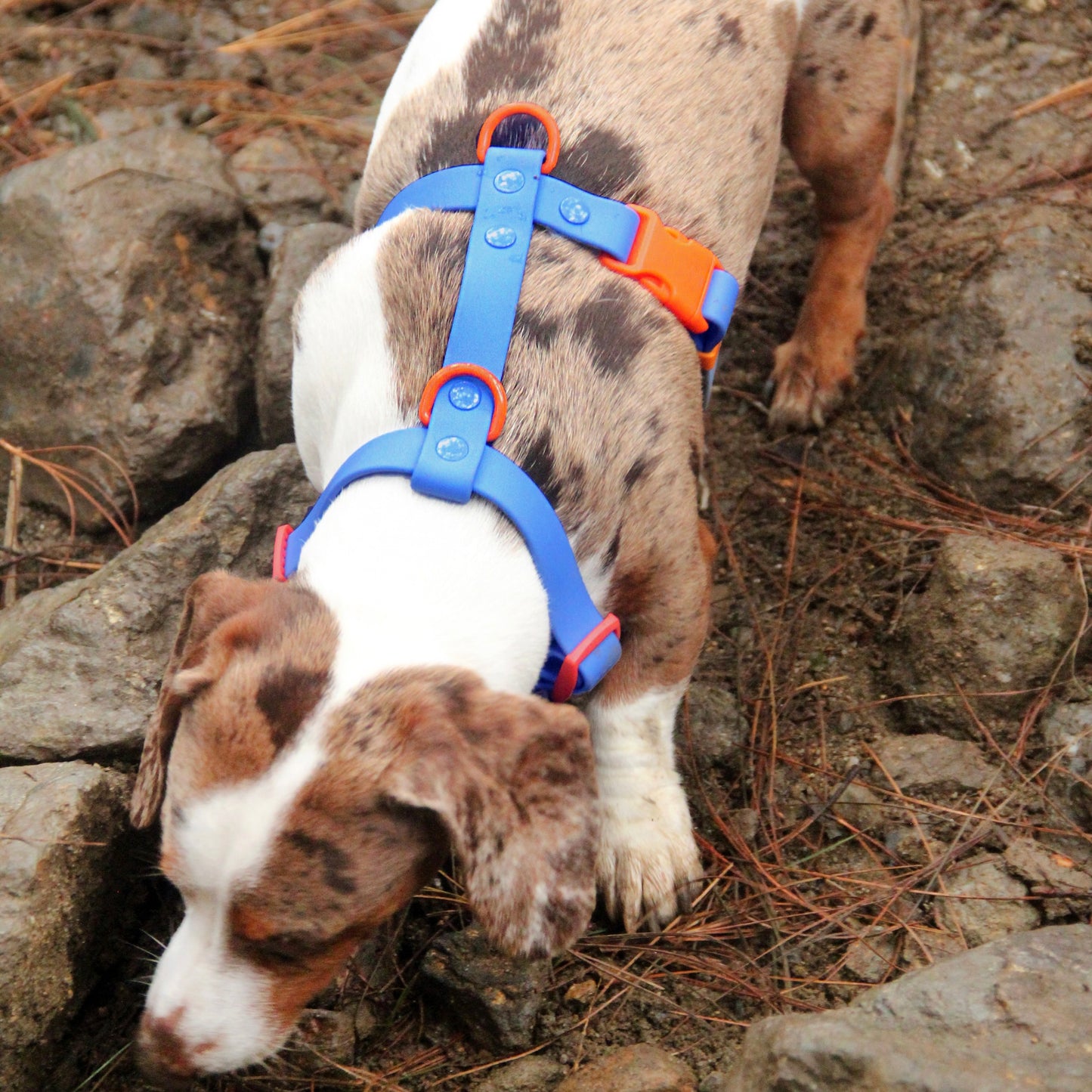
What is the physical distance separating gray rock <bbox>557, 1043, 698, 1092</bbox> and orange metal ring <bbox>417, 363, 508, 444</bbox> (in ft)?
4.16

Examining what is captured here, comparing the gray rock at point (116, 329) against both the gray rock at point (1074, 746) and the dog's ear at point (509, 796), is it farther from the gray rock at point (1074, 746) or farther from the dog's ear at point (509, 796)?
the gray rock at point (1074, 746)

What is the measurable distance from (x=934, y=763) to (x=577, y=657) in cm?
109

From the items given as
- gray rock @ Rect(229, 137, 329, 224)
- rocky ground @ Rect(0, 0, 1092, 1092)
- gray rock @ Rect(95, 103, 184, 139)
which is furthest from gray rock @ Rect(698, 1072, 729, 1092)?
gray rock @ Rect(95, 103, 184, 139)

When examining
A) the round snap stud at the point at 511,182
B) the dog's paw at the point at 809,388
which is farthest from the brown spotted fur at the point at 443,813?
the dog's paw at the point at 809,388

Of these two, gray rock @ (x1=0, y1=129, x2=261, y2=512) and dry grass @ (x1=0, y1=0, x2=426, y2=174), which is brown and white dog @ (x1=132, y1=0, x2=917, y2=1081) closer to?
gray rock @ (x1=0, y1=129, x2=261, y2=512)

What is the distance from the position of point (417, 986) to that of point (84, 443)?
6.24 feet

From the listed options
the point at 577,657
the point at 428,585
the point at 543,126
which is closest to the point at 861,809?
the point at 577,657

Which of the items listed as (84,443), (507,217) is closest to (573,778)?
(507,217)

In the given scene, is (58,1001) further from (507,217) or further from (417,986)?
(507,217)

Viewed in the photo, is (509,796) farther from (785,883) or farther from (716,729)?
(716,729)

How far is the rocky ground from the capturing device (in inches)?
95.0

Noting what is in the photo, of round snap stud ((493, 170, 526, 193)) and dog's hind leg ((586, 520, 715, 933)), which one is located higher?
round snap stud ((493, 170, 526, 193))

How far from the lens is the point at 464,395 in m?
2.20

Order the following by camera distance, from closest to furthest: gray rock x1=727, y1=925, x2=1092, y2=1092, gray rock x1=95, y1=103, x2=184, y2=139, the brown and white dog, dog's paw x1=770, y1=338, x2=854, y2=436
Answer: gray rock x1=727, y1=925, x2=1092, y2=1092, the brown and white dog, dog's paw x1=770, y1=338, x2=854, y2=436, gray rock x1=95, y1=103, x2=184, y2=139
